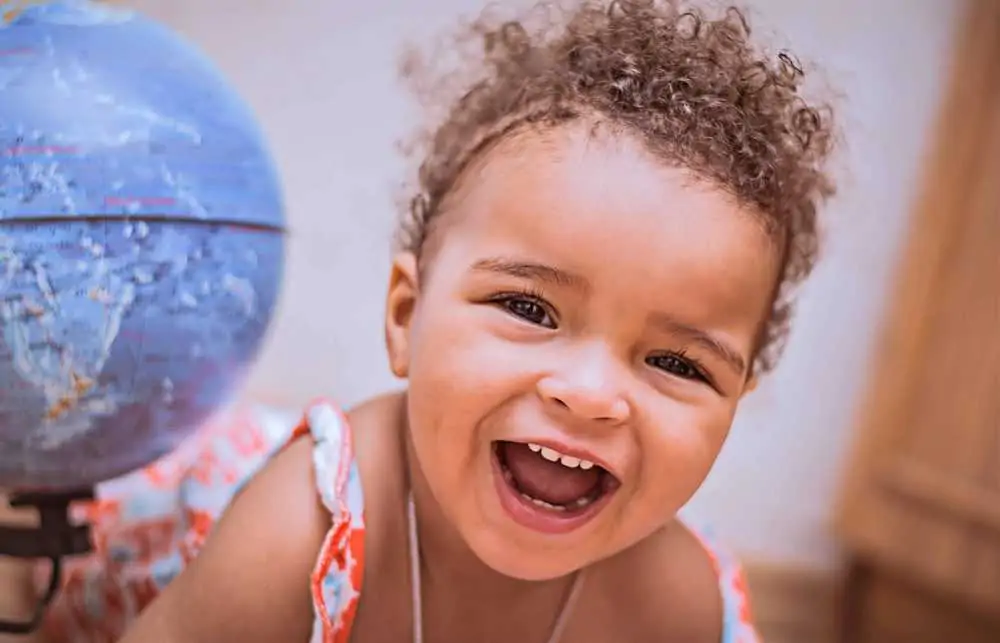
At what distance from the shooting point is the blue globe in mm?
859

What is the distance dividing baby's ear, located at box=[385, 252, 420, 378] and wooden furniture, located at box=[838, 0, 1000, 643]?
39.5 inches

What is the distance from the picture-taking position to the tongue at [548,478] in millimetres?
842

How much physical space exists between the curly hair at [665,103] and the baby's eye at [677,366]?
12 centimetres

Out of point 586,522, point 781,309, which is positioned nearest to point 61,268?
point 586,522

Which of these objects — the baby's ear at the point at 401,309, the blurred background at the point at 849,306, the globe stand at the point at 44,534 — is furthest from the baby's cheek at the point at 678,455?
the blurred background at the point at 849,306

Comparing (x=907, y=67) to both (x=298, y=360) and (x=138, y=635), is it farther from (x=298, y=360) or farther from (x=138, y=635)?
(x=138, y=635)

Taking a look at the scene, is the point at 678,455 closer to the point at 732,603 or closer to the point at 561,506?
the point at 561,506

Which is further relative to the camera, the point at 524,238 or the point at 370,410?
the point at 370,410

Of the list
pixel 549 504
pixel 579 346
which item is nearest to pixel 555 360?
pixel 579 346

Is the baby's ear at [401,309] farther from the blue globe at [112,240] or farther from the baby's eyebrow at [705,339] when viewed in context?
the baby's eyebrow at [705,339]

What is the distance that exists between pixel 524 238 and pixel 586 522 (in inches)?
8.5

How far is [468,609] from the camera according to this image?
3.24ft

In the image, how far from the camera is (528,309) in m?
0.82

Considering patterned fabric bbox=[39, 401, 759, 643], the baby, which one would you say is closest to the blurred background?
patterned fabric bbox=[39, 401, 759, 643]
